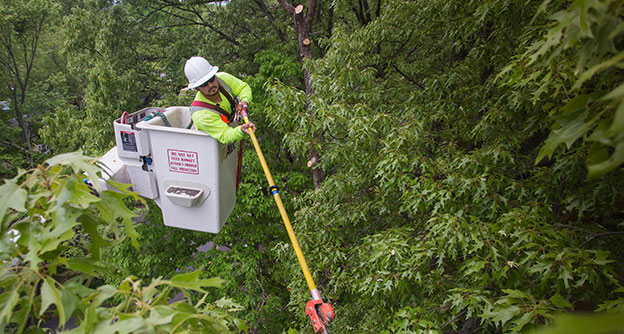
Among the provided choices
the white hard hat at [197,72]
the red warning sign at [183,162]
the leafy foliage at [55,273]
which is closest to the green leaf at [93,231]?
the leafy foliage at [55,273]

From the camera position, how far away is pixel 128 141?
3.86 metres

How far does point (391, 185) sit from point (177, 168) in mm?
2214

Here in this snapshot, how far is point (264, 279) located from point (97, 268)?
6.59 meters

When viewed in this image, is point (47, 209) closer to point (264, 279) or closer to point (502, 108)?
point (502, 108)

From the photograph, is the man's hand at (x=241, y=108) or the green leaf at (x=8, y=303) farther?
the man's hand at (x=241, y=108)

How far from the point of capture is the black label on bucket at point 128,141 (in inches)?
150

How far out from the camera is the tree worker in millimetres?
3488

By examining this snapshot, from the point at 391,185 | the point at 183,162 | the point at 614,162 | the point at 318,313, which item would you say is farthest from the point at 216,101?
the point at 614,162

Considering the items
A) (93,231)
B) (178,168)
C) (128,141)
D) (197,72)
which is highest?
(197,72)

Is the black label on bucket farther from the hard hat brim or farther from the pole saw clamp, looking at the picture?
the pole saw clamp

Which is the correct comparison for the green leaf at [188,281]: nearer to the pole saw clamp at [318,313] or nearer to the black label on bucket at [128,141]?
the pole saw clamp at [318,313]

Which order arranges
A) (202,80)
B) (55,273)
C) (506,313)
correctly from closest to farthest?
(55,273)
(506,313)
(202,80)

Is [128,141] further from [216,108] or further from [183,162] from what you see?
[216,108]

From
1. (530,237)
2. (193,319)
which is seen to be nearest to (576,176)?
(530,237)
